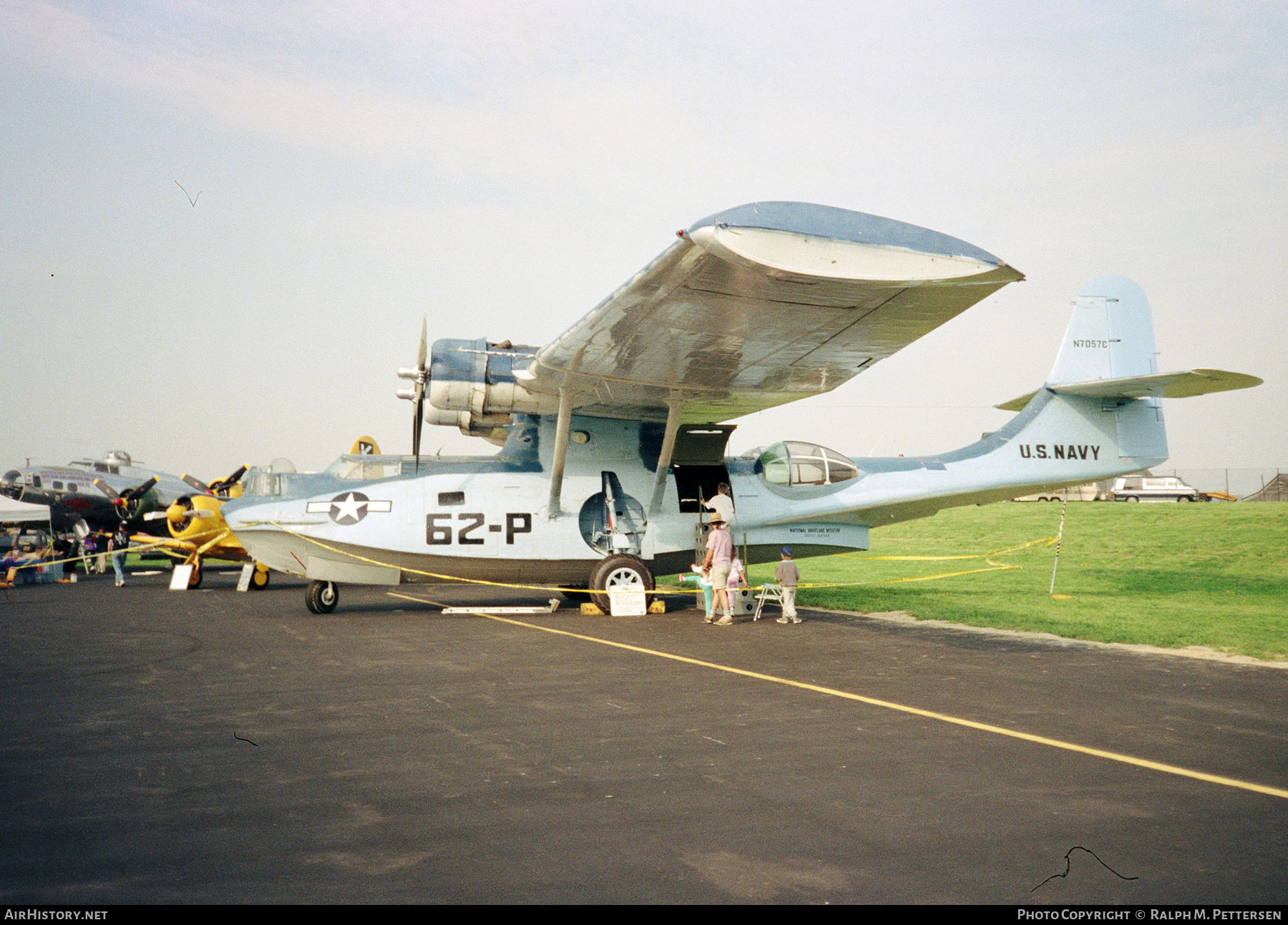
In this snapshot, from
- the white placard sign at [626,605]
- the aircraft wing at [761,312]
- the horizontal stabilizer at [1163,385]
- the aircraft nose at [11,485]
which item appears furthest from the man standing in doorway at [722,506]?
the aircraft nose at [11,485]

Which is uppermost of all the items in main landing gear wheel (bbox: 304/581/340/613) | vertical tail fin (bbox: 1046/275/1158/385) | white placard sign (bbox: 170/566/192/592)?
vertical tail fin (bbox: 1046/275/1158/385)

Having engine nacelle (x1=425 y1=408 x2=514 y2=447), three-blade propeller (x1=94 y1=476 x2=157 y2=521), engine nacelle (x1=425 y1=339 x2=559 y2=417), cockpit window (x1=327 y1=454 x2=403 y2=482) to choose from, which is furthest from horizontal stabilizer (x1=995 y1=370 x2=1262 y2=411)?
three-blade propeller (x1=94 y1=476 x2=157 y2=521)

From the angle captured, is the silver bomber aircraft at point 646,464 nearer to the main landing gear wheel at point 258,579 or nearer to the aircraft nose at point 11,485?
the main landing gear wheel at point 258,579

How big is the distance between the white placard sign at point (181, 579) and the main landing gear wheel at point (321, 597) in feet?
25.9

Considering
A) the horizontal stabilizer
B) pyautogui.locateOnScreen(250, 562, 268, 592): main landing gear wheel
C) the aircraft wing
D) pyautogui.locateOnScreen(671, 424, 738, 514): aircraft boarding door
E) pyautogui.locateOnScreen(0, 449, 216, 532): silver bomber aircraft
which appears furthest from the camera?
pyautogui.locateOnScreen(0, 449, 216, 532): silver bomber aircraft

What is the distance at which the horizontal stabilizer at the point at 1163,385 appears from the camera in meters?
11.5

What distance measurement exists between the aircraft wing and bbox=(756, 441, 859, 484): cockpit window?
3.41ft

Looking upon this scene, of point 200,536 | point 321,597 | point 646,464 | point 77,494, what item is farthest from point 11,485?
point 646,464

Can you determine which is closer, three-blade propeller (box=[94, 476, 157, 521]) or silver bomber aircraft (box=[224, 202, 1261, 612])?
silver bomber aircraft (box=[224, 202, 1261, 612])

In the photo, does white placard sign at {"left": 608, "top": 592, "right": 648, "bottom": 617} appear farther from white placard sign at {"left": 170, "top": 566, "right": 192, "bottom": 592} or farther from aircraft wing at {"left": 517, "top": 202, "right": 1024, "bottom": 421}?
white placard sign at {"left": 170, "top": 566, "right": 192, "bottom": 592}

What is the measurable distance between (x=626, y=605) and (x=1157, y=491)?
46852 millimetres

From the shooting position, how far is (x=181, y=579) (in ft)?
65.3

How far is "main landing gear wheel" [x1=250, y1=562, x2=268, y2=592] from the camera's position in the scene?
65.0ft
